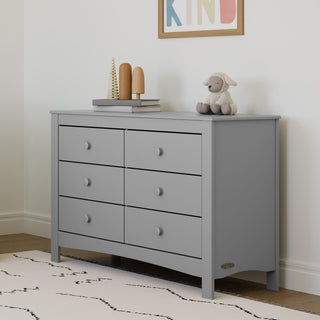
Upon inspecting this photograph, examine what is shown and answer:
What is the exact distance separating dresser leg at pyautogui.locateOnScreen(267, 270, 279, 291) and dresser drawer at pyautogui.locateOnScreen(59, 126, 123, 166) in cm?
84

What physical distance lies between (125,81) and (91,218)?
0.69 metres

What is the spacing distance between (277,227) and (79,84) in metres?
1.56

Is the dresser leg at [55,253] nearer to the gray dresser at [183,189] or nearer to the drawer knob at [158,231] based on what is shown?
the gray dresser at [183,189]

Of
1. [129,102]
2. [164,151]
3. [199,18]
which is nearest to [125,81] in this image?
[129,102]

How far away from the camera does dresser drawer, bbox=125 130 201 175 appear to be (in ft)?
9.67

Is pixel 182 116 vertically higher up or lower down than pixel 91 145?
higher up

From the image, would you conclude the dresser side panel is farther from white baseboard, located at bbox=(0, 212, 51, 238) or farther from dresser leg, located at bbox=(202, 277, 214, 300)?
white baseboard, located at bbox=(0, 212, 51, 238)

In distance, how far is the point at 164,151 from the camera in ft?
10.0

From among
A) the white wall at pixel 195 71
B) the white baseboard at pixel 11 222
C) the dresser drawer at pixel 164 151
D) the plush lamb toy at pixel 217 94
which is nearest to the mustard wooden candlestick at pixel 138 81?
the white wall at pixel 195 71

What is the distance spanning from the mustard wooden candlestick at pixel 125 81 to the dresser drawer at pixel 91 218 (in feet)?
1.80

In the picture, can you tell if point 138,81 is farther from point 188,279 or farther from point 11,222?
point 11,222

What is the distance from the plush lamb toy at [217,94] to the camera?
3.11m

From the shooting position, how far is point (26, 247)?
157 inches

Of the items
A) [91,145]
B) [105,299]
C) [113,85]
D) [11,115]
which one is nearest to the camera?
[105,299]
